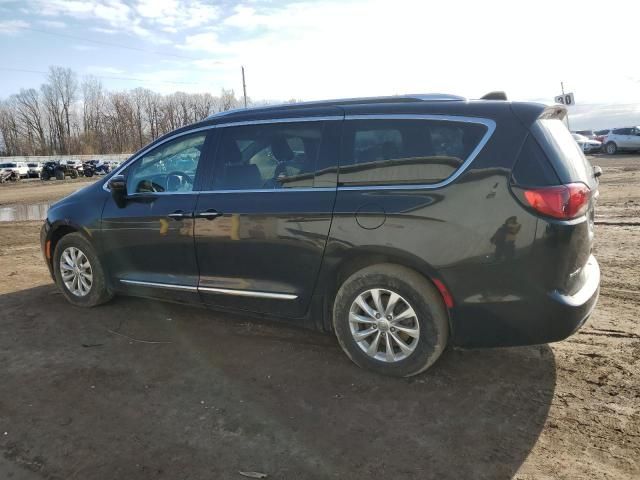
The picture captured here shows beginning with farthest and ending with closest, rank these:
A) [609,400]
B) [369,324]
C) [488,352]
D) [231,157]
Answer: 1. [231,157]
2. [488,352]
3. [369,324]
4. [609,400]

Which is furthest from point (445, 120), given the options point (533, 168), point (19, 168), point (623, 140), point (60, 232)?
point (19, 168)

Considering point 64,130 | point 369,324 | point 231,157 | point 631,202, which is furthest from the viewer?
point 64,130

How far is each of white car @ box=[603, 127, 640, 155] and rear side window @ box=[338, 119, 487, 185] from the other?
32880 millimetres

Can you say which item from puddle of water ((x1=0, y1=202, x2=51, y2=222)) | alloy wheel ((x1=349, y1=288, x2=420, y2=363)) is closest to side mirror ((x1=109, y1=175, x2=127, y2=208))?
alloy wheel ((x1=349, y1=288, x2=420, y2=363))

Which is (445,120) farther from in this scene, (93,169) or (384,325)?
(93,169)

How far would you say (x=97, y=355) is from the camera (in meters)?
4.05

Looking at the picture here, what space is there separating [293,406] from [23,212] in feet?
51.7

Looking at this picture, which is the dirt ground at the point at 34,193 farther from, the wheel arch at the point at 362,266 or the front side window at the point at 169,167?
the wheel arch at the point at 362,266

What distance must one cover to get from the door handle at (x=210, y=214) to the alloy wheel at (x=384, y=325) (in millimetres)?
1334

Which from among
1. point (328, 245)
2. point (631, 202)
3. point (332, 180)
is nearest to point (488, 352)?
point (328, 245)

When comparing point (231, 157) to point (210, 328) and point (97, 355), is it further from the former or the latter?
point (97, 355)

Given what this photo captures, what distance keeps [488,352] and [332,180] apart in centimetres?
180

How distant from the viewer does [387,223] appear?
3.30 m

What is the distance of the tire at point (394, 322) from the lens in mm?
3281
